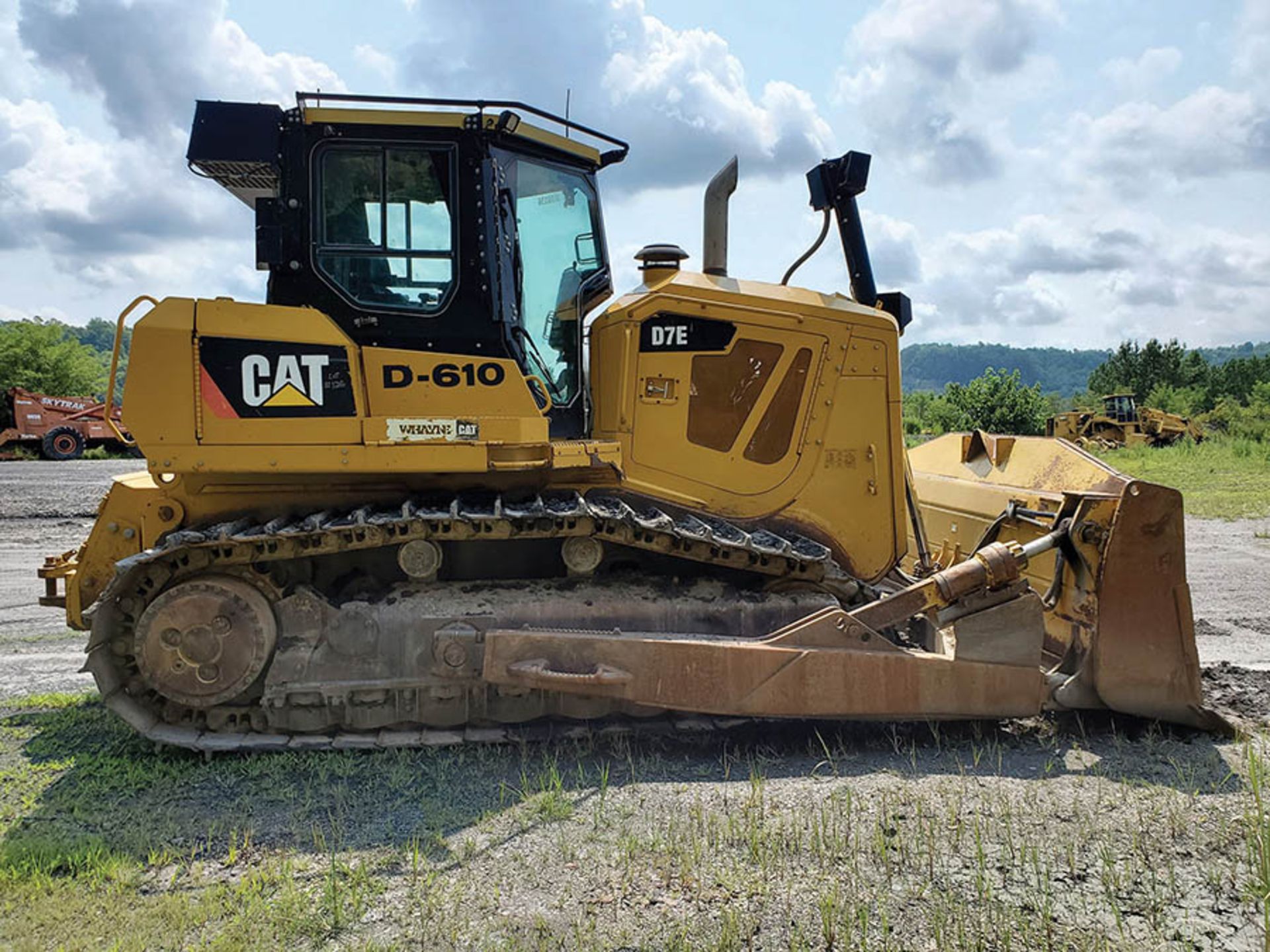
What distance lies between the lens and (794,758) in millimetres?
4227

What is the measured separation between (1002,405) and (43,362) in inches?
1713

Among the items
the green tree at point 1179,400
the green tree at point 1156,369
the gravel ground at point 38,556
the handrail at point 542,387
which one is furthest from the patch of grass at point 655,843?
the green tree at point 1156,369

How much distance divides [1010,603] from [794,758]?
131 centimetres

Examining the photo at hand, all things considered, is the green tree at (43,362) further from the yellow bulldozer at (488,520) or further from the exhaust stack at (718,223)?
the exhaust stack at (718,223)

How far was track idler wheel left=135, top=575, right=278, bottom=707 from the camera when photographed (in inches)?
166

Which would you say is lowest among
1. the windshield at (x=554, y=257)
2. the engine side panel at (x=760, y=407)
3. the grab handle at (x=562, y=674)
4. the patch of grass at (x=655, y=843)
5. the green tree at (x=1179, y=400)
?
the patch of grass at (x=655, y=843)

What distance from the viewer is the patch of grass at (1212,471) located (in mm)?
14297

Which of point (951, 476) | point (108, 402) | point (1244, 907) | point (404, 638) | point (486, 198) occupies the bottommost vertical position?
point (1244, 907)

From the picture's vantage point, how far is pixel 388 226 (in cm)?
448

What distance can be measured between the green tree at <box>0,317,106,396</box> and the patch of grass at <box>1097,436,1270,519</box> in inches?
1611

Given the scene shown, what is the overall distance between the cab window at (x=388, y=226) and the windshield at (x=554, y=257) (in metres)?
0.41

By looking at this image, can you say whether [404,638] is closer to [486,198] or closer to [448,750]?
[448,750]

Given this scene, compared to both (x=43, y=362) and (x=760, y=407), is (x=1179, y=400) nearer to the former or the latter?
(x=760, y=407)

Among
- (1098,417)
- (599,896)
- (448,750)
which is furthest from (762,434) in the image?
(1098,417)
